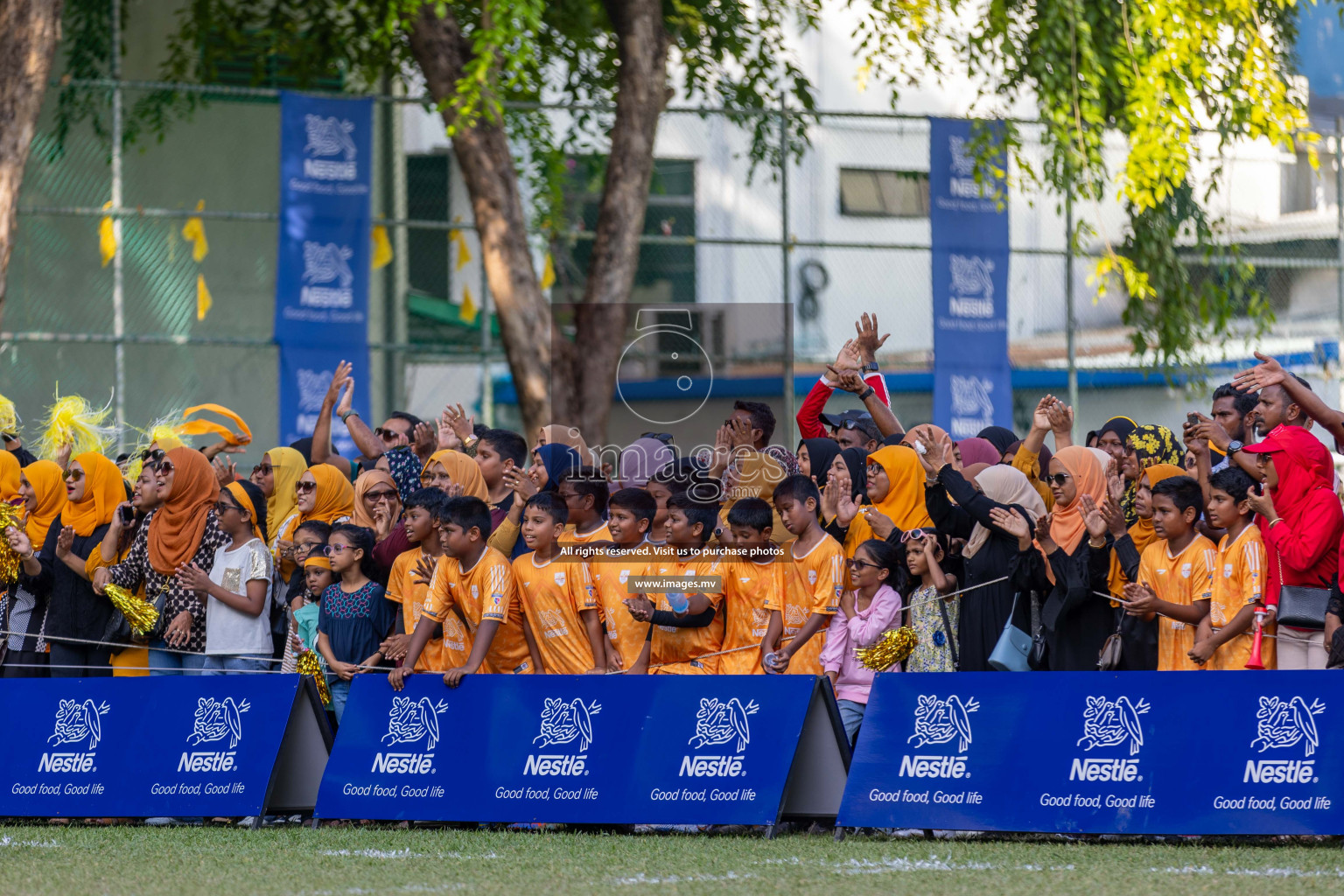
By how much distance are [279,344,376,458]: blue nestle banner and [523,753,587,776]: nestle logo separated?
6.77 m

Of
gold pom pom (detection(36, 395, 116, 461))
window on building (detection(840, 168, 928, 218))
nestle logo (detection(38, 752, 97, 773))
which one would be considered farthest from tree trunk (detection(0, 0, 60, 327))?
window on building (detection(840, 168, 928, 218))

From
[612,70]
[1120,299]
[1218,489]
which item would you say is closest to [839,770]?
[1218,489]

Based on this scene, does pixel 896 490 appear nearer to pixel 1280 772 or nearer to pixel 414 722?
pixel 1280 772

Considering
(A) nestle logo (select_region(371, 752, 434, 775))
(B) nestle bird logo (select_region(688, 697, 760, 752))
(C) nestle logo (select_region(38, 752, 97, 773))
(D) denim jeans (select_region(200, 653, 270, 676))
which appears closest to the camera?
(B) nestle bird logo (select_region(688, 697, 760, 752))

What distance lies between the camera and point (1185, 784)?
6.59 m

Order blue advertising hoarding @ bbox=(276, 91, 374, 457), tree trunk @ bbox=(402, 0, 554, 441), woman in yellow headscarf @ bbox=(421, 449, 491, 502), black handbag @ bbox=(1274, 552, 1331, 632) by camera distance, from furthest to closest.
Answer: blue advertising hoarding @ bbox=(276, 91, 374, 457), tree trunk @ bbox=(402, 0, 554, 441), woman in yellow headscarf @ bbox=(421, 449, 491, 502), black handbag @ bbox=(1274, 552, 1331, 632)

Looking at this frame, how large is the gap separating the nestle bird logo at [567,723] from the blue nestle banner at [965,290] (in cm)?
822

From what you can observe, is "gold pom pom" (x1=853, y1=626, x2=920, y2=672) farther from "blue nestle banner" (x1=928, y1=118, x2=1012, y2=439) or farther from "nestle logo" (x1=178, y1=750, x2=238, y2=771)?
"blue nestle banner" (x1=928, y1=118, x2=1012, y2=439)

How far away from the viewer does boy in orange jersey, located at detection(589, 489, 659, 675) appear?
7.86m

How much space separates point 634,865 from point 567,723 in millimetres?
1139

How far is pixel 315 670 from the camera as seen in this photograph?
8109 mm

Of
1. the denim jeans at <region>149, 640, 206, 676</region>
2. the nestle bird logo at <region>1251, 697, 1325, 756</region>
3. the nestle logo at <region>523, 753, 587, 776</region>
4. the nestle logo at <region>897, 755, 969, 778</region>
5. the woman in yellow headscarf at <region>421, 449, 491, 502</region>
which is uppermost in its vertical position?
the woman in yellow headscarf at <region>421, 449, 491, 502</region>

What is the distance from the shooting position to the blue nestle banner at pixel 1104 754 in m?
6.47

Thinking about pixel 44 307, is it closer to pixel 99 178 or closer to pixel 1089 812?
pixel 99 178
